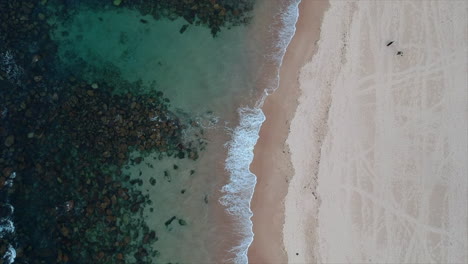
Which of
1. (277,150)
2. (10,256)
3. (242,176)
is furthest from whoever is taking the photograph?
(277,150)

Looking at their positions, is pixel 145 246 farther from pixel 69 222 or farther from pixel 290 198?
pixel 290 198

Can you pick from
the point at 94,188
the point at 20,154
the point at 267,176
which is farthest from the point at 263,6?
the point at 20,154

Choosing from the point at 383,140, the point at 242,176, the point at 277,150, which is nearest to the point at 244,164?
the point at 242,176

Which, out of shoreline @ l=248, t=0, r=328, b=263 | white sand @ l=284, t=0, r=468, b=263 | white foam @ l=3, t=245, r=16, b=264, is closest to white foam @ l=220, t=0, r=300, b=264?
shoreline @ l=248, t=0, r=328, b=263

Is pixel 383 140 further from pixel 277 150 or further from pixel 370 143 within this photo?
pixel 277 150

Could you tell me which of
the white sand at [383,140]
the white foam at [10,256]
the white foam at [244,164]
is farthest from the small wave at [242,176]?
the white foam at [10,256]

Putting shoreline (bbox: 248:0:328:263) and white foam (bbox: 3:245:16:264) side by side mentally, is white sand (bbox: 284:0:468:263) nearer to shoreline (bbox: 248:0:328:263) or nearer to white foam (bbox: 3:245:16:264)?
shoreline (bbox: 248:0:328:263)
